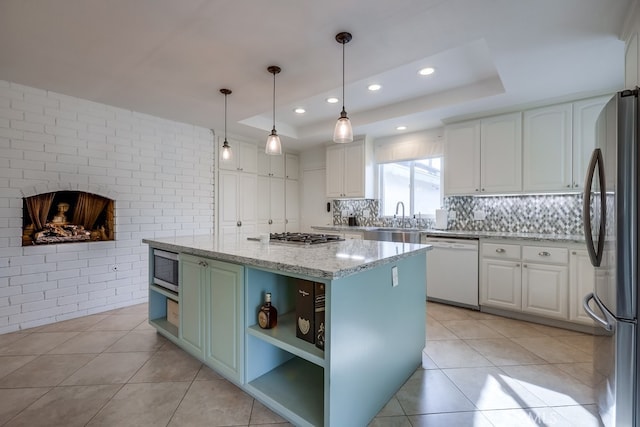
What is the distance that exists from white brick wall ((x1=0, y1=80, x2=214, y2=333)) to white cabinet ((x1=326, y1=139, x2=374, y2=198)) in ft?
6.68

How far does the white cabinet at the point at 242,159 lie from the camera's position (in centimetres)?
468

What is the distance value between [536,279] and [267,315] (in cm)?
282

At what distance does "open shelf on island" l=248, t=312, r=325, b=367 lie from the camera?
1.50m

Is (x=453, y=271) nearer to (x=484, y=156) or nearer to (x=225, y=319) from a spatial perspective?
(x=484, y=156)

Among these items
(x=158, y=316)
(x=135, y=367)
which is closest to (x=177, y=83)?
(x=158, y=316)

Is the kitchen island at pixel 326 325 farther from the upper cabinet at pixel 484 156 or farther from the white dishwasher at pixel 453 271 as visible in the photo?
the upper cabinet at pixel 484 156

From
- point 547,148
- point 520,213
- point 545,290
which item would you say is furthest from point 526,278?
point 547,148

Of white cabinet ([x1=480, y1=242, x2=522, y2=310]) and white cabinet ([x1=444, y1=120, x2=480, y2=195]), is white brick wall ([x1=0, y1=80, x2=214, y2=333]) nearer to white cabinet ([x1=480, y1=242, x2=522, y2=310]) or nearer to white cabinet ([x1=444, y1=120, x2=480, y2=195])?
white cabinet ([x1=444, y1=120, x2=480, y2=195])

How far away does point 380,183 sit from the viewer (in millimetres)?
4980

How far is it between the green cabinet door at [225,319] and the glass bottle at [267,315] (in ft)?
0.40

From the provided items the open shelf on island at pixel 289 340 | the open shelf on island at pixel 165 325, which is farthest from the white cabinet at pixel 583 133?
the open shelf on island at pixel 165 325

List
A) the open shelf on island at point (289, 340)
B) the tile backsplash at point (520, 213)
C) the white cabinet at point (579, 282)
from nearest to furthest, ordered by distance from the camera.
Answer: the open shelf on island at point (289, 340) → the white cabinet at point (579, 282) → the tile backsplash at point (520, 213)

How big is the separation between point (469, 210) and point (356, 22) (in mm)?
2985

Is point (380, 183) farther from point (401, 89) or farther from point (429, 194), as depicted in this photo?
point (401, 89)
